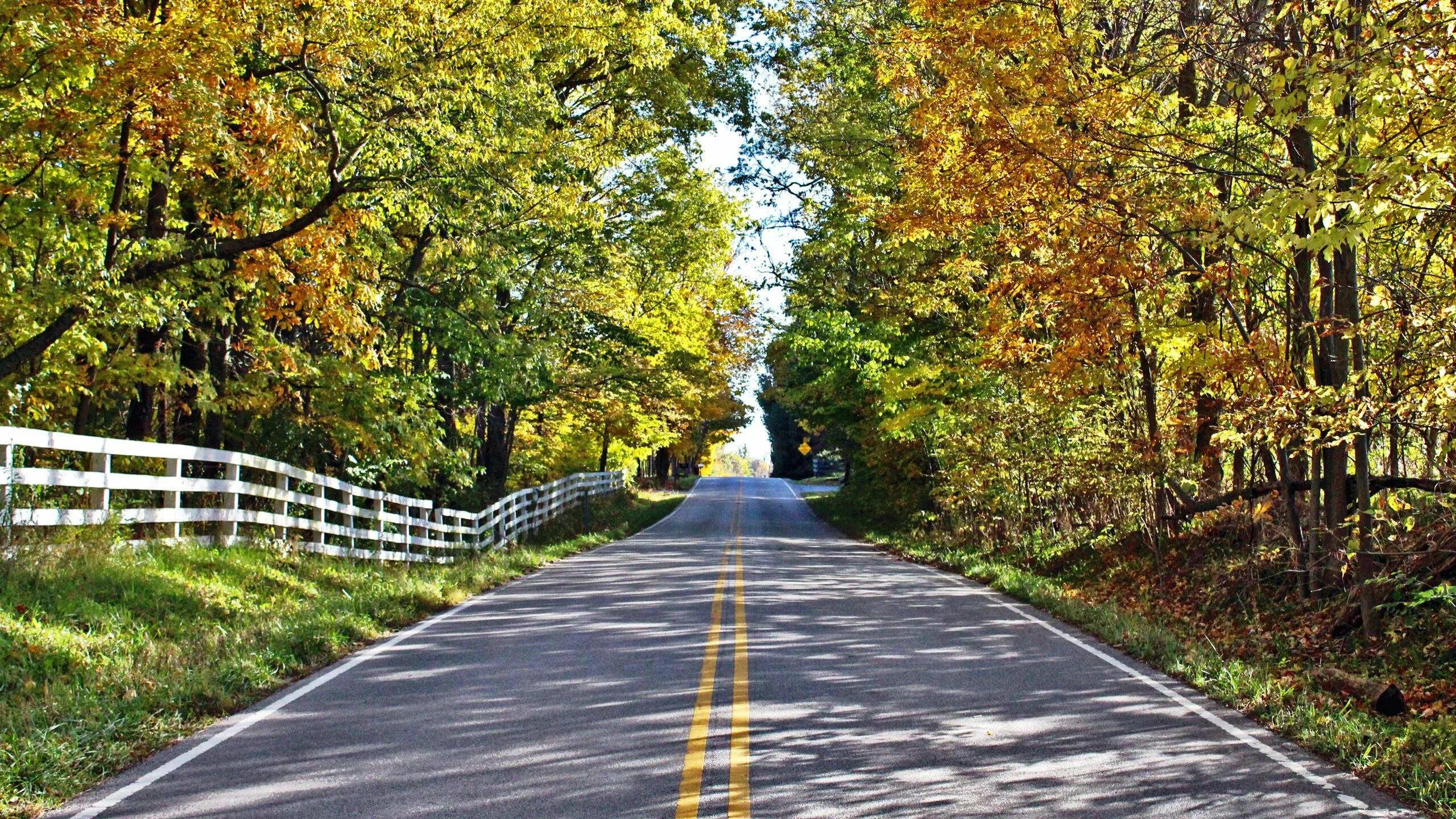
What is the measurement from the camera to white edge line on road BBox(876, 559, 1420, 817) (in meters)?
5.74

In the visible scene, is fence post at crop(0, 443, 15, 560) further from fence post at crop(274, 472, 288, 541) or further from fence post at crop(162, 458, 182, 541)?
fence post at crop(274, 472, 288, 541)

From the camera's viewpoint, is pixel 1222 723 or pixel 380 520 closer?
pixel 1222 723

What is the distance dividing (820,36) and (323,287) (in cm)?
1713

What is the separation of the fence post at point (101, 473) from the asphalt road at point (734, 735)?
2.86 metres

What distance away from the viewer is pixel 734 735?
22.7 ft

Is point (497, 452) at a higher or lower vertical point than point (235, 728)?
higher

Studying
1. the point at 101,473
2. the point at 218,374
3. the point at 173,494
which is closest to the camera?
the point at 101,473

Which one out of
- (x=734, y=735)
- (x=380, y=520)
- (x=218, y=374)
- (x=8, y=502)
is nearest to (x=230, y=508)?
(x=8, y=502)

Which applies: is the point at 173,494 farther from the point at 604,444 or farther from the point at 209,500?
the point at 604,444

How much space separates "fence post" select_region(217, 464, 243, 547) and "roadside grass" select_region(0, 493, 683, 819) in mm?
250

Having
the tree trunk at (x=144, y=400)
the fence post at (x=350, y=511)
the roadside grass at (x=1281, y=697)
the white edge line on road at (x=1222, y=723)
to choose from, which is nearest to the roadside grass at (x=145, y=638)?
the fence post at (x=350, y=511)

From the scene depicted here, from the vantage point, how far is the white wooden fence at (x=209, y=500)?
31.9 ft

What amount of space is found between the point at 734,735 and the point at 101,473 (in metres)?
6.75

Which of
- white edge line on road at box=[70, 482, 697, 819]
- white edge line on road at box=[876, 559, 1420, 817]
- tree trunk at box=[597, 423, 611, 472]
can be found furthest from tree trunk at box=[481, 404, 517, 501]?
white edge line on road at box=[876, 559, 1420, 817]
